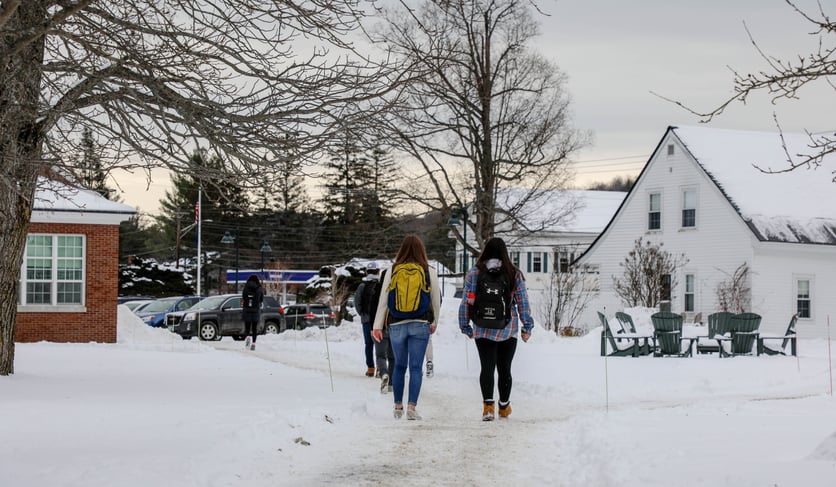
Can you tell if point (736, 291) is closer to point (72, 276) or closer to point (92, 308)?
point (92, 308)

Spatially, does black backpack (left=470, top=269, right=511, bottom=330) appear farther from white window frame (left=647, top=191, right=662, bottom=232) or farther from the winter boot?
white window frame (left=647, top=191, right=662, bottom=232)

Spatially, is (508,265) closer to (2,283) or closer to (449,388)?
(449,388)

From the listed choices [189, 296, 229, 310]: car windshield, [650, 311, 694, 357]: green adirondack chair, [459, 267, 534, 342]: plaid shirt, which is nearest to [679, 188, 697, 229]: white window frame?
[189, 296, 229, 310]: car windshield

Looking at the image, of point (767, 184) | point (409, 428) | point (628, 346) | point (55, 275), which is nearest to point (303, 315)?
point (55, 275)

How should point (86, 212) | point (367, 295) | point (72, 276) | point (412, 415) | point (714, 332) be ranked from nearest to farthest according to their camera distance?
point (412, 415) < point (367, 295) < point (714, 332) < point (86, 212) < point (72, 276)

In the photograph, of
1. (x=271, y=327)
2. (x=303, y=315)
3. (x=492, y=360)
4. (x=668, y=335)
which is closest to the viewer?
(x=492, y=360)

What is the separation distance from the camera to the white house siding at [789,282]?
35562 millimetres

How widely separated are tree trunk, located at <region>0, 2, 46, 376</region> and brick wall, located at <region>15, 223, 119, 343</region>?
1208 centimetres

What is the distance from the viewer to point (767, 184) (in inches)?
1524

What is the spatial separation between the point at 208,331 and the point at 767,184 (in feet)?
67.7

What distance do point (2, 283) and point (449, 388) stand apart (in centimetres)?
638

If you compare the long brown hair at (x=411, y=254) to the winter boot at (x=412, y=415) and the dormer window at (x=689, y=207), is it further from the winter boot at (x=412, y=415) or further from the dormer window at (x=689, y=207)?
the dormer window at (x=689, y=207)

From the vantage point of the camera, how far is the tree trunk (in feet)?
33.4

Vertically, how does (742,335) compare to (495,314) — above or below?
below
